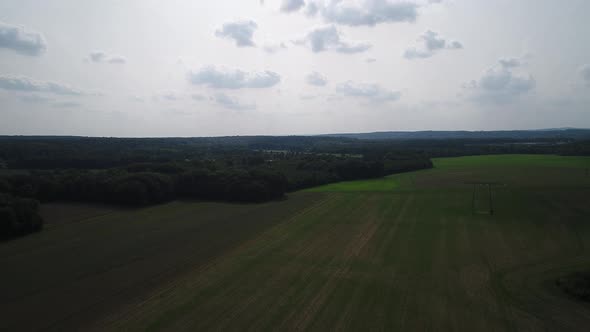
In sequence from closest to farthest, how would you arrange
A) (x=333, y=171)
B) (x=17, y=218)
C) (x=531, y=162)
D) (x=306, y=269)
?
(x=306, y=269) → (x=17, y=218) → (x=333, y=171) → (x=531, y=162)

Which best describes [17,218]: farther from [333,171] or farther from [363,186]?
[333,171]

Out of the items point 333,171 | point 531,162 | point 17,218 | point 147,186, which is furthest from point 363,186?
point 531,162

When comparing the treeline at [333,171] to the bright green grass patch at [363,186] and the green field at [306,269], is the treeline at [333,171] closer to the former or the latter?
the bright green grass patch at [363,186]

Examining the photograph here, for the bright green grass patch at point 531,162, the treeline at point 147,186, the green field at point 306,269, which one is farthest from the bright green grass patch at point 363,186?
the bright green grass patch at point 531,162

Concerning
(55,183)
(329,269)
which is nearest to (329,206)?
(329,269)

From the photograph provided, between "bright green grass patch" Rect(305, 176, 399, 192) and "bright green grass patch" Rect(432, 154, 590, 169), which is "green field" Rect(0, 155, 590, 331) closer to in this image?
"bright green grass patch" Rect(305, 176, 399, 192)

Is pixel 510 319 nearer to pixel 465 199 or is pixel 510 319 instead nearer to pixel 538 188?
pixel 465 199

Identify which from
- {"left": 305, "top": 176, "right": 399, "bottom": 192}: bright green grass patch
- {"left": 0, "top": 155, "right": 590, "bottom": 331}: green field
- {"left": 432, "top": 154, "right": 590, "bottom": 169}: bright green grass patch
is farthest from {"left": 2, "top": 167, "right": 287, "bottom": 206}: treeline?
{"left": 432, "top": 154, "right": 590, "bottom": 169}: bright green grass patch
